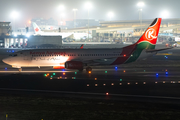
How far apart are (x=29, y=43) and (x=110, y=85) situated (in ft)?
324

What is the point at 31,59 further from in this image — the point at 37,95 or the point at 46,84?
the point at 37,95

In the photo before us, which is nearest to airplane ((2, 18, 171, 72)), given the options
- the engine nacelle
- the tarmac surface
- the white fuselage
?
the white fuselage

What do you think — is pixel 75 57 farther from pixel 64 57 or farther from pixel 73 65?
pixel 73 65

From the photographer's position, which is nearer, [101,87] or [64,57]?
[101,87]

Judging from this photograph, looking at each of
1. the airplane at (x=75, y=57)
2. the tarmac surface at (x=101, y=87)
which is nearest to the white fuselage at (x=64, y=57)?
the airplane at (x=75, y=57)

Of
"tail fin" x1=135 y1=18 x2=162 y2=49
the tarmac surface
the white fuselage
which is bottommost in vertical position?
the tarmac surface

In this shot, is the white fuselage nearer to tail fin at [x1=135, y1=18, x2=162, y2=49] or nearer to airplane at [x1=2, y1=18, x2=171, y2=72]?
airplane at [x1=2, y1=18, x2=171, y2=72]

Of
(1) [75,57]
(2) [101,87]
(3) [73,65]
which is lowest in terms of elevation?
(2) [101,87]

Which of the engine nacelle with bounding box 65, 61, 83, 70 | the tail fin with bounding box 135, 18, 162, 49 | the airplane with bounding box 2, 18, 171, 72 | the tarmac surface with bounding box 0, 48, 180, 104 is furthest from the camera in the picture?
the tail fin with bounding box 135, 18, 162, 49

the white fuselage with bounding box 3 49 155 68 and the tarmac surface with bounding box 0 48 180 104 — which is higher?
the white fuselage with bounding box 3 49 155 68

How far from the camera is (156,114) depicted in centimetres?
1855

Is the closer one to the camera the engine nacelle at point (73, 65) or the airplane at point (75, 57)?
the engine nacelle at point (73, 65)

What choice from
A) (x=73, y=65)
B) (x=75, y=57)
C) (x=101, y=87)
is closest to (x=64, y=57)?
(x=75, y=57)

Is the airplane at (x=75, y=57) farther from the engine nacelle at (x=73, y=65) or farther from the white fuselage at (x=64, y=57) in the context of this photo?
the engine nacelle at (x=73, y=65)
